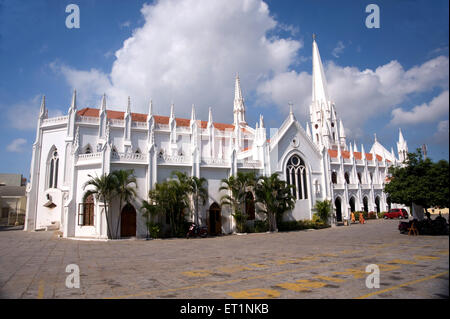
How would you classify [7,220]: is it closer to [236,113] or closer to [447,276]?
[236,113]

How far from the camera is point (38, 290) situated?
23.3 ft

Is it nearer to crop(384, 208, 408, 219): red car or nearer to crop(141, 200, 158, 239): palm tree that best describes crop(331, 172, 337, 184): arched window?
crop(384, 208, 408, 219): red car

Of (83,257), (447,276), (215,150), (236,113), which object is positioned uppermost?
(236,113)

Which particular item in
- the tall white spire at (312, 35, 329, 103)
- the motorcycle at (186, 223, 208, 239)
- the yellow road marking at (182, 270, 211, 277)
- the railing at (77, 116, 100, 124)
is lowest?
the yellow road marking at (182, 270, 211, 277)

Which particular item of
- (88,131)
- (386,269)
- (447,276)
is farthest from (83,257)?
(88,131)

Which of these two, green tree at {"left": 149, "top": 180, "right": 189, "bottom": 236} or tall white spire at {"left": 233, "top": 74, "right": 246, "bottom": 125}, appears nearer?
green tree at {"left": 149, "top": 180, "right": 189, "bottom": 236}

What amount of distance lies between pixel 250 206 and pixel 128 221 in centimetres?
1075

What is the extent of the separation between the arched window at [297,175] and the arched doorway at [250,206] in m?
6.02

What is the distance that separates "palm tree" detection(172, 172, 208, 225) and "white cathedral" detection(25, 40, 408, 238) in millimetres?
1114

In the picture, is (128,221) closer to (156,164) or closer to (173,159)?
(156,164)

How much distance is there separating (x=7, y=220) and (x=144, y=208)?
3238 centimetres

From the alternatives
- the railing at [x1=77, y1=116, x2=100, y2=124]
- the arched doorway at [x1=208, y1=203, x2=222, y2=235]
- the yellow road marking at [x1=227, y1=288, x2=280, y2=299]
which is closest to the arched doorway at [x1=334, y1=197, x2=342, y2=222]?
the arched doorway at [x1=208, y1=203, x2=222, y2=235]

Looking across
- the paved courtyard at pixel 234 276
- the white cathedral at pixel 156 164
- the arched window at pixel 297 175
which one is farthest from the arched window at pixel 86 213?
the arched window at pixel 297 175

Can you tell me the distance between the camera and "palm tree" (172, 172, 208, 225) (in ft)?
74.9
